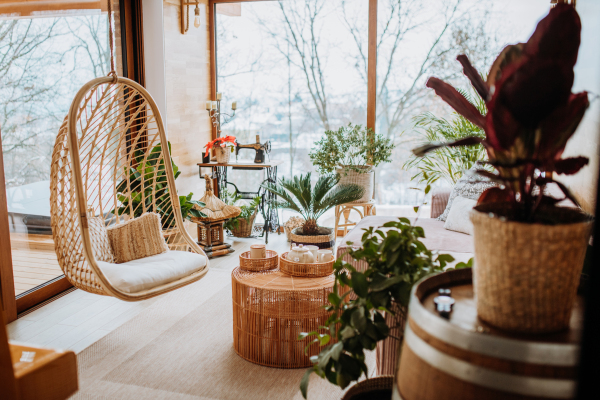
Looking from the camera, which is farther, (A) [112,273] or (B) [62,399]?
(A) [112,273]

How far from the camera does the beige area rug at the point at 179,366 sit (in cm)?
223

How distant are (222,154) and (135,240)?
214cm

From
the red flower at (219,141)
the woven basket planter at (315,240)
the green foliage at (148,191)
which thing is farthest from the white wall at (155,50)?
the woven basket planter at (315,240)

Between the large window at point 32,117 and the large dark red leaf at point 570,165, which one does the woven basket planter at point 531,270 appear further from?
the large window at point 32,117

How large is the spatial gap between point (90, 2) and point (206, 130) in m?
1.92

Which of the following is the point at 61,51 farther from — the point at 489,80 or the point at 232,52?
the point at 489,80

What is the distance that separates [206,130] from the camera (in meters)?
5.47

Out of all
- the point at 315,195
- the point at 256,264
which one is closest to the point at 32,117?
the point at 256,264

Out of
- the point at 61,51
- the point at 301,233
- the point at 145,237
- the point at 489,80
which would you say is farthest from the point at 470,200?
the point at 61,51

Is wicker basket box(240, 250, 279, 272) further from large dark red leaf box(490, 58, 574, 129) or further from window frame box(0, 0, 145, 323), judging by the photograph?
large dark red leaf box(490, 58, 574, 129)

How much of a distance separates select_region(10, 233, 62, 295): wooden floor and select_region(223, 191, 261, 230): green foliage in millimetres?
1804

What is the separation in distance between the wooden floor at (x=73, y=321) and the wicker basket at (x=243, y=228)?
181 centimetres

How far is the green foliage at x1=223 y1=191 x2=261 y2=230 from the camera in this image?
500cm

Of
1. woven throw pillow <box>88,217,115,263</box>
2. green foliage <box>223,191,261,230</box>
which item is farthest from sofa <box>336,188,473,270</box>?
green foliage <box>223,191,261,230</box>
